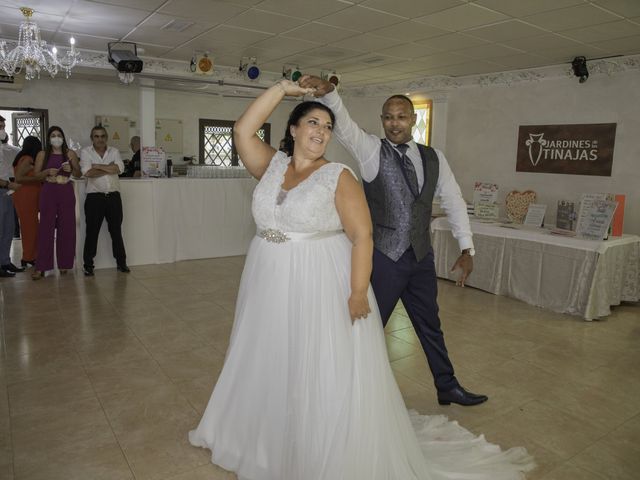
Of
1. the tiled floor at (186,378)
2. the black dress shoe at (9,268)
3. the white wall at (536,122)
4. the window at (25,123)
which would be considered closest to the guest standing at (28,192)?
the black dress shoe at (9,268)

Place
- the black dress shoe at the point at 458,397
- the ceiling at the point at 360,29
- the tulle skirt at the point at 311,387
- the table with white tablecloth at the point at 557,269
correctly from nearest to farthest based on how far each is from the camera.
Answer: the tulle skirt at the point at 311,387 → the black dress shoe at the point at 458,397 → the ceiling at the point at 360,29 → the table with white tablecloth at the point at 557,269

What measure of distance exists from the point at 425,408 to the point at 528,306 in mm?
2606

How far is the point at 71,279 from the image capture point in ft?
17.9

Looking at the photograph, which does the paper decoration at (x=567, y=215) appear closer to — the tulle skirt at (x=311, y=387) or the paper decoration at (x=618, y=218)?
the paper decoration at (x=618, y=218)

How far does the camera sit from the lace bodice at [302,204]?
193cm

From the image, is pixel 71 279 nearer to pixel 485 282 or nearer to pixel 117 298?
pixel 117 298

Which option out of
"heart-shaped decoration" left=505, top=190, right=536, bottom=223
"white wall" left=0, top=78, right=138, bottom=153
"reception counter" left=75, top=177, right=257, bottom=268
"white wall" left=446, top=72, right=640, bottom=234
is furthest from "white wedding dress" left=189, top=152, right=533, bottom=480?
"white wall" left=0, top=78, right=138, bottom=153

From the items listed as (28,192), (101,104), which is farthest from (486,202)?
(101,104)

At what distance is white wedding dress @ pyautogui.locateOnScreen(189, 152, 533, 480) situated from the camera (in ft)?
6.22

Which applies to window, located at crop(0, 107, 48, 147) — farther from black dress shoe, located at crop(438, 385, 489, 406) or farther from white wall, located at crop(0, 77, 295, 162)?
black dress shoe, located at crop(438, 385, 489, 406)

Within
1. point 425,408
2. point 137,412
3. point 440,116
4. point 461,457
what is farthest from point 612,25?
point 137,412

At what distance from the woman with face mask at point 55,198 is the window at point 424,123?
5133mm

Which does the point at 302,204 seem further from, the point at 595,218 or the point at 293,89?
the point at 595,218

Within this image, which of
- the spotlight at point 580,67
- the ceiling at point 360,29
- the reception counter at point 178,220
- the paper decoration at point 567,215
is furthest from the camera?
the reception counter at point 178,220
